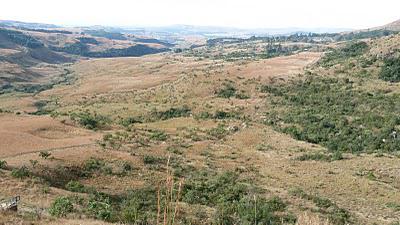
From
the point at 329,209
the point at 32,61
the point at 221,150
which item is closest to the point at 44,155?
the point at 221,150

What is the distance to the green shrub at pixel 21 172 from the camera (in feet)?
79.1

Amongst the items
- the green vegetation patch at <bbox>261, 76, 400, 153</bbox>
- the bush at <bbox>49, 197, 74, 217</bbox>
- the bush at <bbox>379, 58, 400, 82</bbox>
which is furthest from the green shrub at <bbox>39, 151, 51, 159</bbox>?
the bush at <bbox>379, 58, 400, 82</bbox>

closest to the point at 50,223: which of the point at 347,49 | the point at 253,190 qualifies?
the point at 253,190

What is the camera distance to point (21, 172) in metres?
24.5

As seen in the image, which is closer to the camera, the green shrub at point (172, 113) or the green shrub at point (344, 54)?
the green shrub at point (172, 113)

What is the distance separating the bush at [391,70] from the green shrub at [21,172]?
47979mm

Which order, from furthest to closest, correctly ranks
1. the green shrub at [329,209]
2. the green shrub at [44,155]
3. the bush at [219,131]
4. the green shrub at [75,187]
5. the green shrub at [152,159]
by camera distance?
the bush at [219,131], the green shrub at [152,159], the green shrub at [44,155], the green shrub at [75,187], the green shrub at [329,209]

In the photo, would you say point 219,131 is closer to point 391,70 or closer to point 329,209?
point 329,209

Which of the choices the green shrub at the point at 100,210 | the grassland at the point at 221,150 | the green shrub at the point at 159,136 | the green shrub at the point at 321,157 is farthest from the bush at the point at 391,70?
the green shrub at the point at 100,210

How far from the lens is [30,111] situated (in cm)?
6744

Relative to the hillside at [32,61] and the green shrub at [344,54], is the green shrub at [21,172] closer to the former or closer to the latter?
the green shrub at [344,54]

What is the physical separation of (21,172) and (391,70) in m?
50.7

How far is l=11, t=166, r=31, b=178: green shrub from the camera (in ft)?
79.1

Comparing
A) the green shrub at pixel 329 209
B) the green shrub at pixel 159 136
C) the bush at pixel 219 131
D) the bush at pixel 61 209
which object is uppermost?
the bush at pixel 61 209
